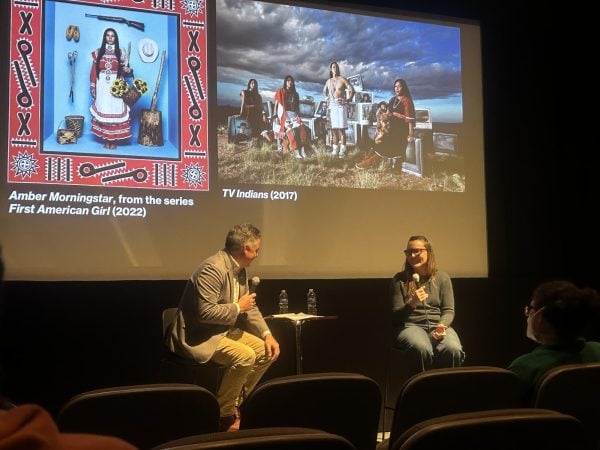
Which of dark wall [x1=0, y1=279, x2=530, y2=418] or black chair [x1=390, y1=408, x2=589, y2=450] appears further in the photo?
dark wall [x1=0, y1=279, x2=530, y2=418]

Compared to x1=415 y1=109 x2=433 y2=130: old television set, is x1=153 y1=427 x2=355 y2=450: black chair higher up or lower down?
lower down

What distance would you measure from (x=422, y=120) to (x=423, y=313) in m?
1.52

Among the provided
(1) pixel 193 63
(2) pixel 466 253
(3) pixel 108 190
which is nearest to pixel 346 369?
(2) pixel 466 253

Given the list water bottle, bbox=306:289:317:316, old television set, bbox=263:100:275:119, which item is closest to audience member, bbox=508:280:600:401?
water bottle, bbox=306:289:317:316

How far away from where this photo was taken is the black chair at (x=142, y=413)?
1.49 m

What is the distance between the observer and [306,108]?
4.39 metres

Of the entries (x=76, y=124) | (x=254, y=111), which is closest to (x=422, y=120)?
(x=254, y=111)

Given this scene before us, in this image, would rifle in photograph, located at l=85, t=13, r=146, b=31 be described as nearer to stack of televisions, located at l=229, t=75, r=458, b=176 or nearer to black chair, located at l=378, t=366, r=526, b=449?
stack of televisions, located at l=229, t=75, r=458, b=176

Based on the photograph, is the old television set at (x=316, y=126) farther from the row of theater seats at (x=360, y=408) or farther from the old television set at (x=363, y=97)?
the row of theater seats at (x=360, y=408)

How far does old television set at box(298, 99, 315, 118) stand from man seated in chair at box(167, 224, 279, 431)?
3.63ft

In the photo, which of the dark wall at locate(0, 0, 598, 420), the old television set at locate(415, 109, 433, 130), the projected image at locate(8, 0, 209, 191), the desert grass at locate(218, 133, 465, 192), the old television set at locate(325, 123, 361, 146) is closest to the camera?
the projected image at locate(8, 0, 209, 191)

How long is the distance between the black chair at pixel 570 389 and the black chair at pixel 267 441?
863 millimetres

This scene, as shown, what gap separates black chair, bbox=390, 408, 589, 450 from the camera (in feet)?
3.48

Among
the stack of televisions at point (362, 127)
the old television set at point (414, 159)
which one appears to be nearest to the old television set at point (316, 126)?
the stack of televisions at point (362, 127)
